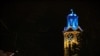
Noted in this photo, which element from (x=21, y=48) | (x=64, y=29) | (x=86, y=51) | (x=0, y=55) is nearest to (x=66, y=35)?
(x=64, y=29)

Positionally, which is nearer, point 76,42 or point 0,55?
point 0,55

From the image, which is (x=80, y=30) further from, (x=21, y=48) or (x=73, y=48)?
(x=21, y=48)

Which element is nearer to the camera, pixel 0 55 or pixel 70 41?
pixel 0 55

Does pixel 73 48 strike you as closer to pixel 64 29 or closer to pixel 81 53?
pixel 81 53

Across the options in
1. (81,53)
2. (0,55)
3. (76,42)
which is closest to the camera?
(0,55)

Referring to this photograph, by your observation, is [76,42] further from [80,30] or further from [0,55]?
[0,55]

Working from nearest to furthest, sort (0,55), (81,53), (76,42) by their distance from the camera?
1. (0,55)
2. (81,53)
3. (76,42)

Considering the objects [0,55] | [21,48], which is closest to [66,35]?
[21,48]

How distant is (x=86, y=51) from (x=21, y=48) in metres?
10.5

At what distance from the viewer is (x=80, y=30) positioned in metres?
45.4

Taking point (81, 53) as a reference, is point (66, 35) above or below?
above

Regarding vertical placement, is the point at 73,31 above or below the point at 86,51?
above

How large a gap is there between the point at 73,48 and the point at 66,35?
3742mm

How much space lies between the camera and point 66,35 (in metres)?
45.9
